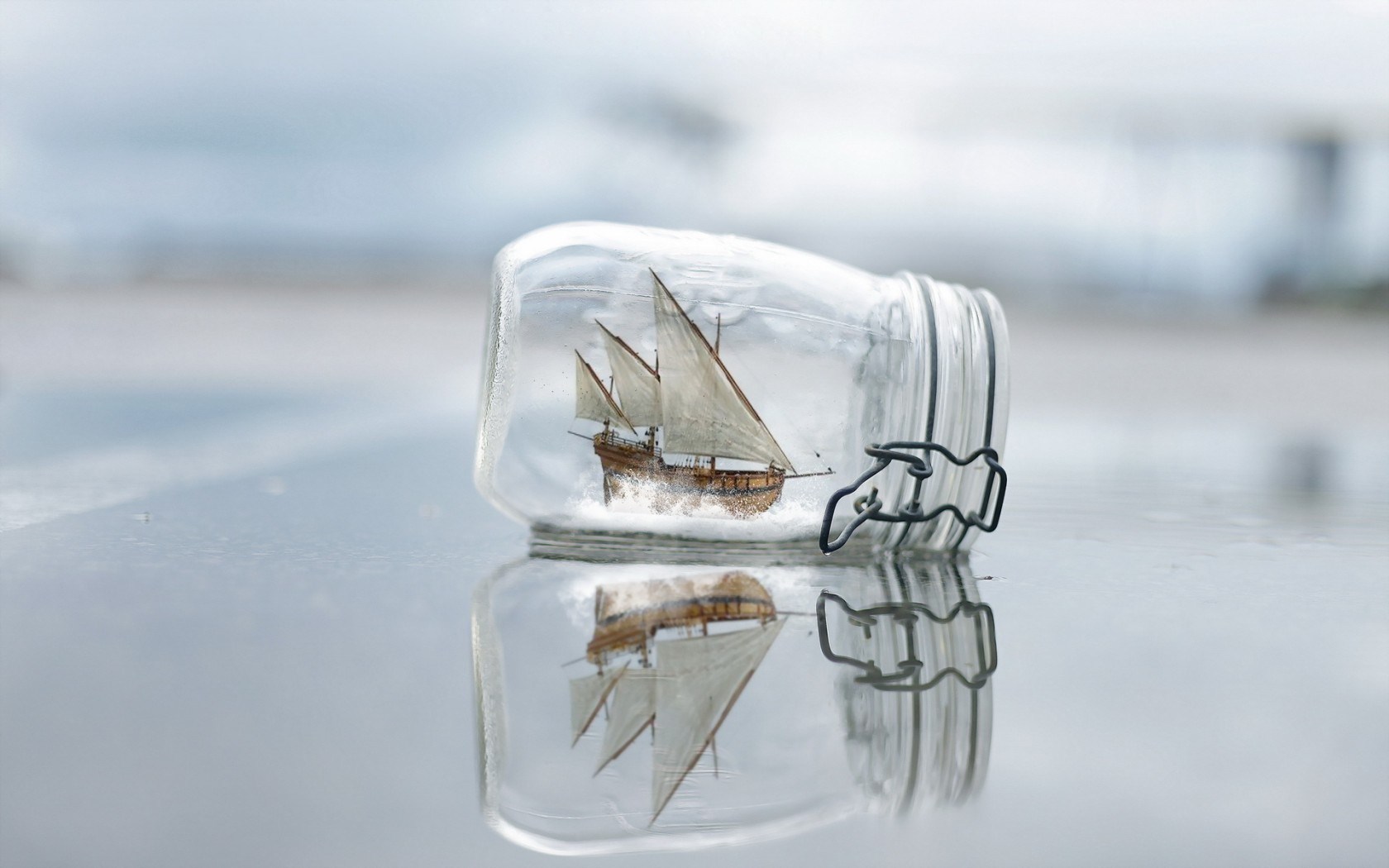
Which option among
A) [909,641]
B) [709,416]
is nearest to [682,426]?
[709,416]

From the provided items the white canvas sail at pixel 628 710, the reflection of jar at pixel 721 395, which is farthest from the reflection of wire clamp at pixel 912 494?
the white canvas sail at pixel 628 710

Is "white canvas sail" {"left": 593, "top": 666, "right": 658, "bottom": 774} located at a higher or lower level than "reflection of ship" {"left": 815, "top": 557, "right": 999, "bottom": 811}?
lower

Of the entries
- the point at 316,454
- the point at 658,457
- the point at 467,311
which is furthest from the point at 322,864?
the point at 467,311

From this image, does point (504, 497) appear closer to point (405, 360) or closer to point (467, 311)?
point (405, 360)

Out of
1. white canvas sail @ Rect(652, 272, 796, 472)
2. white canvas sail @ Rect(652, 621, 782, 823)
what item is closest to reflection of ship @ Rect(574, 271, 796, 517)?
white canvas sail @ Rect(652, 272, 796, 472)

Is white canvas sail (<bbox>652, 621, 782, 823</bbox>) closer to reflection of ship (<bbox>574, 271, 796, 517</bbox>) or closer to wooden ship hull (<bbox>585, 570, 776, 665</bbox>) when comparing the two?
wooden ship hull (<bbox>585, 570, 776, 665</bbox>)
